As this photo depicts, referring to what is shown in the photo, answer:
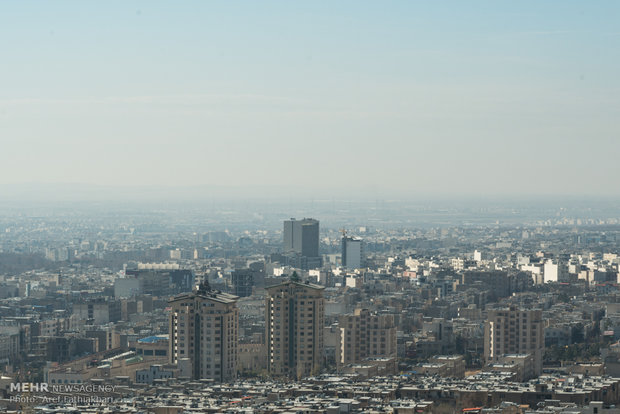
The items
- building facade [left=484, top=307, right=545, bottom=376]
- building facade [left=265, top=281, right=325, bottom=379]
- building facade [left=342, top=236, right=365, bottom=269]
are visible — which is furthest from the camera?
building facade [left=342, top=236, right=365, bottom=269]

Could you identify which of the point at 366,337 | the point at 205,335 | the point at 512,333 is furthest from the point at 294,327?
the point at 512,333

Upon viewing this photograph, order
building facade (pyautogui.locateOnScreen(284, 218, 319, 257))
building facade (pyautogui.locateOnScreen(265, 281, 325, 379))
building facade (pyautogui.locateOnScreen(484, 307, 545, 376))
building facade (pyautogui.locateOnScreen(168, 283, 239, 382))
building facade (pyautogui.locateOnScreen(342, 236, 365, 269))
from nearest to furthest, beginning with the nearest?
building facade (pyautogui.locateOnScreen(168, 283, 239, 382))
building facade (pyautogui.locateOnScreen(265, 281, 325, 379))
building facade (pyautogui.locateOnScreen(484, 307, 545, 376))
building facade (pyautogui.locateOnScreen(342, 236, 365, 269))
building facade (pyautogui.locateOnScreen(284, 218, 319, 257))

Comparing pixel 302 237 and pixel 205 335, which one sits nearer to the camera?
pixel 205 335

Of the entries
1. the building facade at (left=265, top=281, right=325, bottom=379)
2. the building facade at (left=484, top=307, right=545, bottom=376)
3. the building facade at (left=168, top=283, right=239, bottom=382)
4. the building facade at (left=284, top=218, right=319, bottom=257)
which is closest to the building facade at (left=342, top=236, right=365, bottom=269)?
the building facade at (left=284, top=218, right=319, bottom=257)

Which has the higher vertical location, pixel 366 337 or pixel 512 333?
pixel 512 333

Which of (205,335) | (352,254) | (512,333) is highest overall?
(205,335)

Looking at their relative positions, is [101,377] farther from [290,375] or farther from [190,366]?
[290,375]

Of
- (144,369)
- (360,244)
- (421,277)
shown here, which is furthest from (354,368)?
(360,244)

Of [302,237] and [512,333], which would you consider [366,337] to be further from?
[302,237]

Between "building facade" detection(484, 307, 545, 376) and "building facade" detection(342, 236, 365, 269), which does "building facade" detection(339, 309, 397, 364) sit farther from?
"building facade" detection(342, 236, 365, 269)

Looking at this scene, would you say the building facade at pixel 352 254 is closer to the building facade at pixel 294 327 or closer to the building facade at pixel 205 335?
the building facade at pixel 294 327
